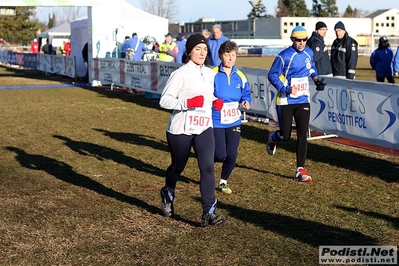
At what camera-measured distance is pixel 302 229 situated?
6238mm

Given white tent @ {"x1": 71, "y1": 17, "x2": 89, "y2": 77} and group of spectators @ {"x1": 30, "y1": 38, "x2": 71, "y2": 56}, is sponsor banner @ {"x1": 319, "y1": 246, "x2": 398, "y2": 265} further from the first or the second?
group of spectators @ {"x1": 30, "y1": 38, "x2": 71, "y2": 56}

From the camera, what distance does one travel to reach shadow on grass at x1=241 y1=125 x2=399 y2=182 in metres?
8.98

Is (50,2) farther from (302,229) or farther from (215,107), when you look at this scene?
(302,229)

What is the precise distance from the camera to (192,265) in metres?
5.27

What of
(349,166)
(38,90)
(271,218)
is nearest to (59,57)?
(38,90)

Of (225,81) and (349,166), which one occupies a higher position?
(225,81)

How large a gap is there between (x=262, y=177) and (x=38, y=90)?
56.8 ft

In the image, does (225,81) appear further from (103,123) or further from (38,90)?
(38,90)

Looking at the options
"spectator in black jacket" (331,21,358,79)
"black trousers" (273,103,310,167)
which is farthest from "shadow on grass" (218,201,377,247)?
"spectator in black jacket" (331,21,358,79)

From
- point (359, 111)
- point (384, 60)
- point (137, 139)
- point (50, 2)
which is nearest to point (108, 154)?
point (137, 139)

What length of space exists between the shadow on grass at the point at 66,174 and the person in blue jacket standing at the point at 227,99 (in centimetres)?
108

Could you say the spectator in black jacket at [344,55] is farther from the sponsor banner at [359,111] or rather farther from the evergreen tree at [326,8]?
the evergreen tree at [326,8]

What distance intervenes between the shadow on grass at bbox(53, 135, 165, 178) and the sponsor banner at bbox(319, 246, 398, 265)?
12.6ft

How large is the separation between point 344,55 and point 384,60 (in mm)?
5764
